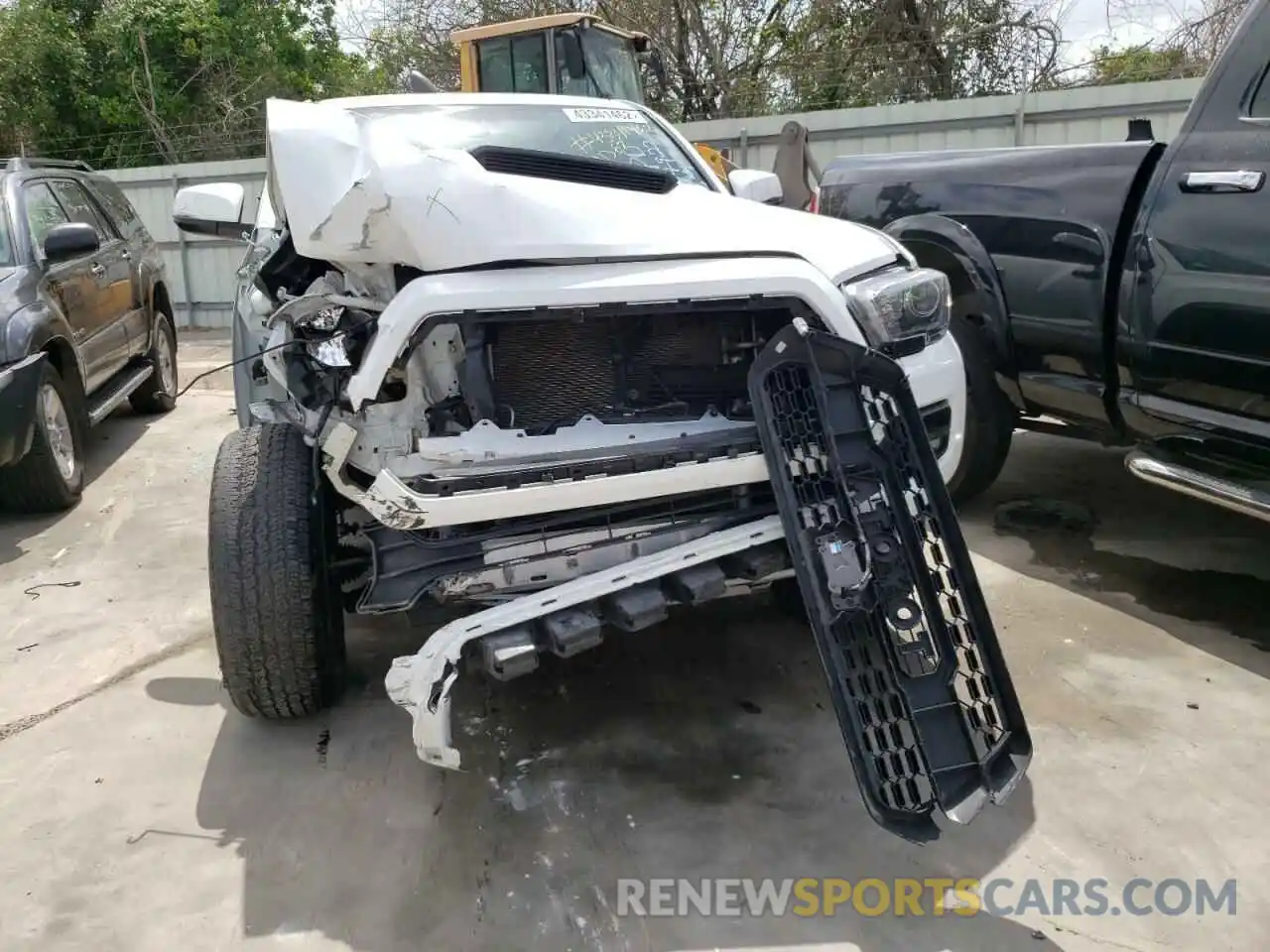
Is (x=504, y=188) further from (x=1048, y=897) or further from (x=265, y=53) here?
(x=265, y=53)

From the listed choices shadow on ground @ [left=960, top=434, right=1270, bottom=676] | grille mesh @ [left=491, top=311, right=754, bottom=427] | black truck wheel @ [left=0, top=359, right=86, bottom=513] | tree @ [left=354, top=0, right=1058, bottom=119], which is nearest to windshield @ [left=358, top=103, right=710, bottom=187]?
grille mesh @ [left=491, top=311, right=754, bottom=427]

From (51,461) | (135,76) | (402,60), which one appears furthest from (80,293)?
(135,76)

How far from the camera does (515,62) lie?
9492 millimetres

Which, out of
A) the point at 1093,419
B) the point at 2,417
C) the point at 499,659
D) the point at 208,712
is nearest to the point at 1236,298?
the point at 1093,419

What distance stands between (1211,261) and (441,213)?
247 centimetres

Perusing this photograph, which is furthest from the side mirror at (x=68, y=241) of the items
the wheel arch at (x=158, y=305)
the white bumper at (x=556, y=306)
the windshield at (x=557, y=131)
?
the white bumper at (x=556, y=306)

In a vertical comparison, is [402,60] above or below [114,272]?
above

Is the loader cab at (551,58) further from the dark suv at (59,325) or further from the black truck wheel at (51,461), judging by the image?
the black truck wheel at (51,461)

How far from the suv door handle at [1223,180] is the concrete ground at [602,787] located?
1.50m

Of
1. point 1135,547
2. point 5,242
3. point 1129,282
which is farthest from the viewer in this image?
point 5,242

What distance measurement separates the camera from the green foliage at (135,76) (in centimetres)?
1931

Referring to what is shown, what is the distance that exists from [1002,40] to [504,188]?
47.9 ft

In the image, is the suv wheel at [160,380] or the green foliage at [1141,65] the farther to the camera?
the green foliage at [1141,65]

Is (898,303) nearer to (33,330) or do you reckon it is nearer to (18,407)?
(18,407)
